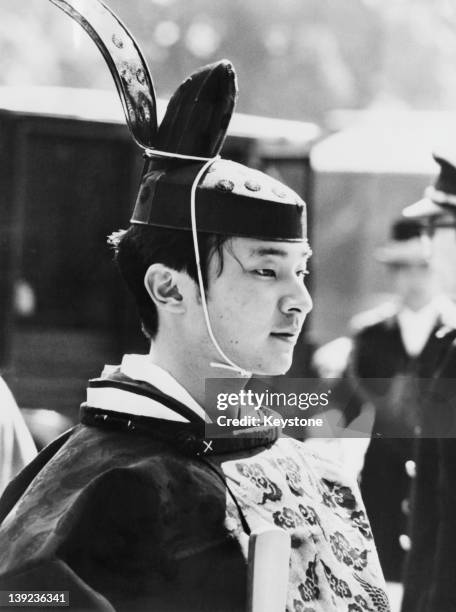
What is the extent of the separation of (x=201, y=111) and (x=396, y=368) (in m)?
0.80

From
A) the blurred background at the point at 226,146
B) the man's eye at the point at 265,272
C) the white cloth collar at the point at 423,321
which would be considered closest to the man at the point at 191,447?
the man's eye at the point at 265,272

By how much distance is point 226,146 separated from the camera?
2.01m

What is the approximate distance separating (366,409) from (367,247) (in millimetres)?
381

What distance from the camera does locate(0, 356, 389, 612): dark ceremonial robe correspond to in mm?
1672

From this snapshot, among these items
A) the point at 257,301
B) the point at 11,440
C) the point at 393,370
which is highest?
the point at 257,301

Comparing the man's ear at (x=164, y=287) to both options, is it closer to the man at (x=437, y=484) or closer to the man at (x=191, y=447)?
the man at (x=191, y=447)

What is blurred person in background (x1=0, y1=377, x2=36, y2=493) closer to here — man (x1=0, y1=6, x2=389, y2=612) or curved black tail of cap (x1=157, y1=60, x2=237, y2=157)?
man (x1=0, y1=6, x2=389, y2=612)

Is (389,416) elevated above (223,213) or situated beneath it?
situated beneath

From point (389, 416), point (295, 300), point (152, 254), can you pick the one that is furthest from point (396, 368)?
point (152, 254)

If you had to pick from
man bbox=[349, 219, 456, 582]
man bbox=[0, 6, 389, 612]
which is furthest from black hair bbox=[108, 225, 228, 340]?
man bbox=[349, 219, 456, 582]

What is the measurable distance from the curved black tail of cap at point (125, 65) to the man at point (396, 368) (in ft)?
2.12

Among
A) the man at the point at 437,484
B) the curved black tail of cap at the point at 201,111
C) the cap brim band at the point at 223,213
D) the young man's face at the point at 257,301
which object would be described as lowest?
the man at the point at 437,484

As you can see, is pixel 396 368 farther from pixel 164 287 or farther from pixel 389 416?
pixel 164 287

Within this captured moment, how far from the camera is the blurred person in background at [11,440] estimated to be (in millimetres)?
2057
